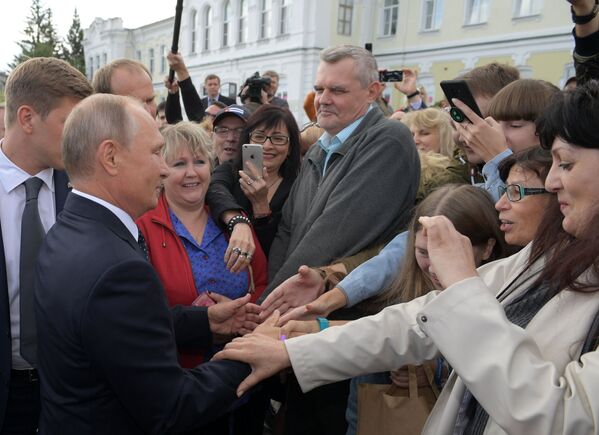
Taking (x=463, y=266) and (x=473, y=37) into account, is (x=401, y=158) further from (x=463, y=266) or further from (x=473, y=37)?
(x=473, y=37)

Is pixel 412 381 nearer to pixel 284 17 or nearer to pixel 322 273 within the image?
pixel 322 273

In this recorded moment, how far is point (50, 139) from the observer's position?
2145mm

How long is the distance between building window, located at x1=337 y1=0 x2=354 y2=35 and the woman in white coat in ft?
78.5

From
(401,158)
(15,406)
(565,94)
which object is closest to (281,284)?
(401,158)

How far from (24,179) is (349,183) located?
146 cm

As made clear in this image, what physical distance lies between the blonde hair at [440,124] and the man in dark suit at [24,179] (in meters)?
2.64

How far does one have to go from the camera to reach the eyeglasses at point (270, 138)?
10.3 ft

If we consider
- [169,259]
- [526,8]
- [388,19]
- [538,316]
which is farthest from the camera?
[388,19]

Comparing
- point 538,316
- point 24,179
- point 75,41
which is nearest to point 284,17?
point 24,179

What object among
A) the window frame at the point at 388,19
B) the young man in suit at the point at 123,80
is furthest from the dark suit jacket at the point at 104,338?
the window frame at the point at 388,19

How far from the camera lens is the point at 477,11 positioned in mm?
19047

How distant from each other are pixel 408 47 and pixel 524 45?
5.43m

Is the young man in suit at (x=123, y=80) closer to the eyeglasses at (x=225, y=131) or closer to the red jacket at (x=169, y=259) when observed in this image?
the eyeglasses at (x=225, y=131)

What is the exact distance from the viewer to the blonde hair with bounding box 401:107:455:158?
13.0ft
